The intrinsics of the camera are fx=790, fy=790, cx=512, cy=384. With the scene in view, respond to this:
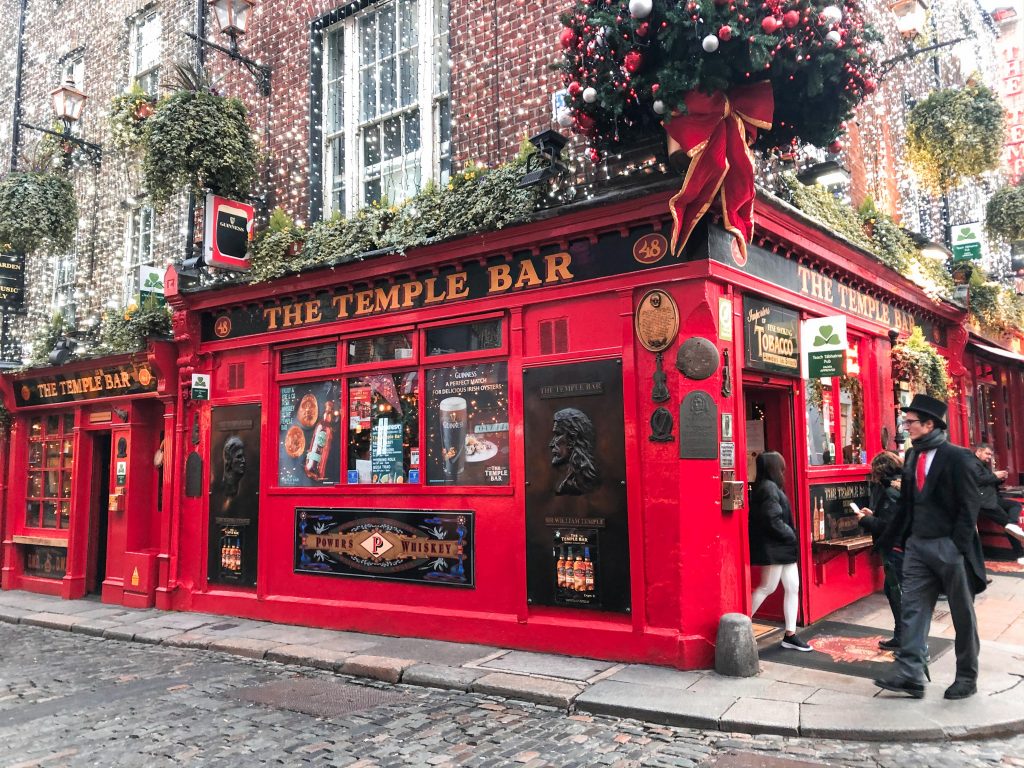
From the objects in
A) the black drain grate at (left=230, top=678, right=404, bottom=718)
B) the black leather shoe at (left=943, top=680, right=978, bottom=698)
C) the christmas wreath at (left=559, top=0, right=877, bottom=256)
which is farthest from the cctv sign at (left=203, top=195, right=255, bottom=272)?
the black leather shoe at (left=943, top=680, right=978, bottom=698)

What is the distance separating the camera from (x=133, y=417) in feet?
39.4

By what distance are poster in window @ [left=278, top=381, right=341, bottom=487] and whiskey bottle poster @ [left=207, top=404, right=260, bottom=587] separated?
445 millimetres

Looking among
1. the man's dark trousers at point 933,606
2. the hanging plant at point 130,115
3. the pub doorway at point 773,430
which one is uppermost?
the hanging plant at point 130,115

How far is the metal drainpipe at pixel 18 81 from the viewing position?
51.9ft

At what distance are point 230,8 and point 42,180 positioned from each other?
4.90 metres

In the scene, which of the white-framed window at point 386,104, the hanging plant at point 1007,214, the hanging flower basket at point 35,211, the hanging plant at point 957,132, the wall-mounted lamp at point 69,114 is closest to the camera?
the white-framed window at point 386,104

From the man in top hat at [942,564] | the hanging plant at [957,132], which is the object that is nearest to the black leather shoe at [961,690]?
the man in top hat at [942,564]

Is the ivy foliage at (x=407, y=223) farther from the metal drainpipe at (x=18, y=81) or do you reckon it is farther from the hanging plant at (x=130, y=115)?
the metal drainpipe at (x=18, y=81)

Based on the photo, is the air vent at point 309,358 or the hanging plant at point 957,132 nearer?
the air vent at point 309,358

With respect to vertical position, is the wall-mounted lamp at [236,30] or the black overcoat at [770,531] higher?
the wall-mounted lamp at [236,30]

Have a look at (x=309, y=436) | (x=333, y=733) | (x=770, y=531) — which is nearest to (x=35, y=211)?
(x=309, y=436)

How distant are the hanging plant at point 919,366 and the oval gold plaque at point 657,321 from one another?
538 centimetres

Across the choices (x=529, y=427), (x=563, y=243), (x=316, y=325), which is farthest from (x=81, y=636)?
(x=563, y=243)

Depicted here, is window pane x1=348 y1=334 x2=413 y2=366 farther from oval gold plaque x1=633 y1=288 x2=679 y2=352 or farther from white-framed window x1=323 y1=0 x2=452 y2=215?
oval gold plaque x1=633 y1=288 x2=679 y2=352
